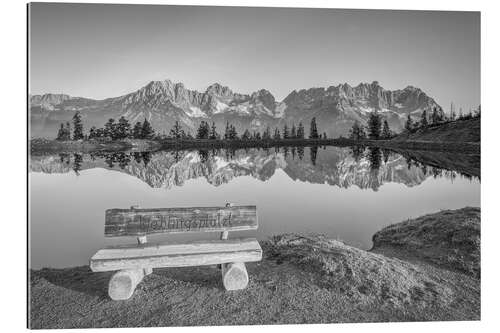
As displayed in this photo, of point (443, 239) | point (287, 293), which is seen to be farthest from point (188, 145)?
point (287, 293)

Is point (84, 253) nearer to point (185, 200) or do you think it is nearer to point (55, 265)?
point (55, 265)

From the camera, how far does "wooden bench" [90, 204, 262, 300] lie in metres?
4.66

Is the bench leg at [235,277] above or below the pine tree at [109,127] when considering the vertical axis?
below

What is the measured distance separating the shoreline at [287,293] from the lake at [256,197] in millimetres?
1775

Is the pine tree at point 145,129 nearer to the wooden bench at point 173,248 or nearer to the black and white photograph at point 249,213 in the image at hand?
the black and white photograph at point 249,213

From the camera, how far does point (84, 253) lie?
7984 mm

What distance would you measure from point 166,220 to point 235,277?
1.49 m

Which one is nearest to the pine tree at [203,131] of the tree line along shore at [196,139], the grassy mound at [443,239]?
the tree line along shore at [196,139]

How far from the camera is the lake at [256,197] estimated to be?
9.03 metres

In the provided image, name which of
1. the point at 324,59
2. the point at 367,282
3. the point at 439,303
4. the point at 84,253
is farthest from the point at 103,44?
the point at 439,303

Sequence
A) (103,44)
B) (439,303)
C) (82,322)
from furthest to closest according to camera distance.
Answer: (103,44) → (439,303) → (82,322)

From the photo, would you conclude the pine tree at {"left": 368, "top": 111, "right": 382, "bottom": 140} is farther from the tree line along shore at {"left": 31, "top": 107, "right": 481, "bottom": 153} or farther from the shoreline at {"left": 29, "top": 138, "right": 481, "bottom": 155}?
the shoreline at {"left": 29, "top": 138, "right": 481, "bottom": 155}

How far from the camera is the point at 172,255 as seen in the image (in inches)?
184
